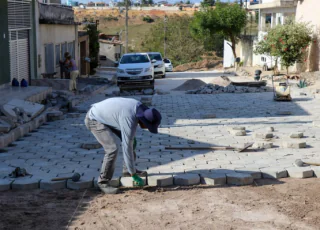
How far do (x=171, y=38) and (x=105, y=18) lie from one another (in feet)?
124

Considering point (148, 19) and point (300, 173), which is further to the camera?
point (148, 19)

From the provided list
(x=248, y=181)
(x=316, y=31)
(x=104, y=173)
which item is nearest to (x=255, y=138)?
(x=248, y=181)

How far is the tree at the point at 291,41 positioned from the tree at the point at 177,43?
30.3 metres

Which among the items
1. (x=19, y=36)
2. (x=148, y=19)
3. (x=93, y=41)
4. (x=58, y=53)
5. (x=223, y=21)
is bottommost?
(x=58, y=53)

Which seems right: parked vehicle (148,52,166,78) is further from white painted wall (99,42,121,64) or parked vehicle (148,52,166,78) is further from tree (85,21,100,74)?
white painted wall (99,42,121,64)

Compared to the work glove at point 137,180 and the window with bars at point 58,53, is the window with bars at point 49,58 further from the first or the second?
the work glove at point 137,180

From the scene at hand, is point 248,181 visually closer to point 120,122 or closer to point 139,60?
point 120,122

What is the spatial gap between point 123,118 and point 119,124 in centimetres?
19

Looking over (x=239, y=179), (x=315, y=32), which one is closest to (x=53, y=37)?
(x=315, y=32)

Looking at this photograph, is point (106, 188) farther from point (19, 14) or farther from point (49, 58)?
point (49, 58)

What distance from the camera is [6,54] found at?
18.0 metres

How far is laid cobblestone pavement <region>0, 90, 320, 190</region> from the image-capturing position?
7918mm

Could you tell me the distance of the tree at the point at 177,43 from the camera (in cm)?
6056

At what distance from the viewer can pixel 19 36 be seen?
66.1 ft
